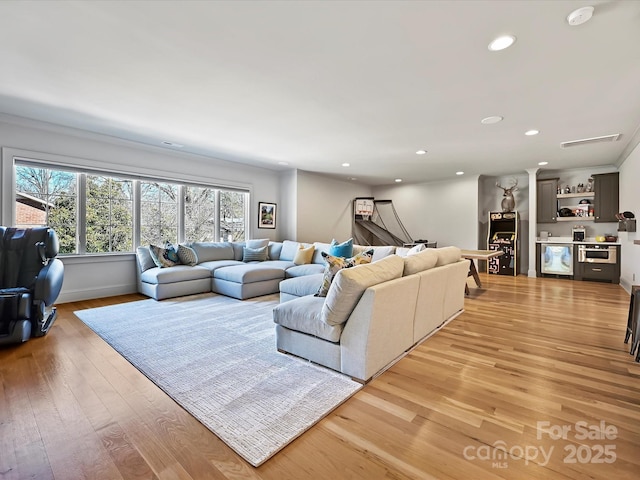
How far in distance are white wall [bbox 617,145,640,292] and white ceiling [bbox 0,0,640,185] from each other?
56cm

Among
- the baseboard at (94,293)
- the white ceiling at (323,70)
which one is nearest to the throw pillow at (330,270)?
the white ceiling at (323,70)

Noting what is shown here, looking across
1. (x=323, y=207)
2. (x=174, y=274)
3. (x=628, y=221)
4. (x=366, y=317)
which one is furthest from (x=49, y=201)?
(x=628, y=221)

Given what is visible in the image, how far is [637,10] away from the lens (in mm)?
1875

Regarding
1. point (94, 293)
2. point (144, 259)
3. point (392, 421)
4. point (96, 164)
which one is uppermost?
point (96, 164)

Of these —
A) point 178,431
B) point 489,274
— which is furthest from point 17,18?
point 489,274

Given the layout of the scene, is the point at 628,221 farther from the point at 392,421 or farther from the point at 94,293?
the point at 94,293

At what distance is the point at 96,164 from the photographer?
4.65m

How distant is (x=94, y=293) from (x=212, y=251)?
1.90m

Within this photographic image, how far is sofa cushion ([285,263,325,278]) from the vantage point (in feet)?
16.3

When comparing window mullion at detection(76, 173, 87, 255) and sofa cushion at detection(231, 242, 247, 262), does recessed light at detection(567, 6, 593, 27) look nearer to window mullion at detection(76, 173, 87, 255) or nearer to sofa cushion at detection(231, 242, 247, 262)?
sofa cushion at detection(231, 242, 247, 262)

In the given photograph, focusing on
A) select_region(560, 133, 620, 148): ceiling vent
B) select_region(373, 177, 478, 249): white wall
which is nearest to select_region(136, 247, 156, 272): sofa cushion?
select_region(560, 133, 620, 148): ceiling vent

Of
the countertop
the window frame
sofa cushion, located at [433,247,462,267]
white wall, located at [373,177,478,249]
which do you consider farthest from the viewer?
white wall, located at [373,177,478,249]

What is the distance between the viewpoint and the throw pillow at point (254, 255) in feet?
19.5

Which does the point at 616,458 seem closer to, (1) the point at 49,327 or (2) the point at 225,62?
(2) the point at 225,62
